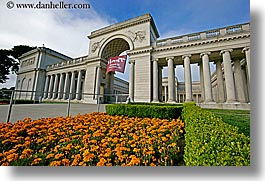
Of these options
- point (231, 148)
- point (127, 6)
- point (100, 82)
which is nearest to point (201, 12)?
point (127, 6)

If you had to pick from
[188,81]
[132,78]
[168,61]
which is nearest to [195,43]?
[168,61]

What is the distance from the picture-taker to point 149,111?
5.40 metres

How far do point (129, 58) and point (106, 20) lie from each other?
34.7 ft

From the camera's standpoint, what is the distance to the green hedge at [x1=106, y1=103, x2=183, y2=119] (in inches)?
202

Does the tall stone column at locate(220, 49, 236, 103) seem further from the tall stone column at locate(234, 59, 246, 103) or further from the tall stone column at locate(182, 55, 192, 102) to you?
the tall stone column at locate(182, 55, 192, 102)

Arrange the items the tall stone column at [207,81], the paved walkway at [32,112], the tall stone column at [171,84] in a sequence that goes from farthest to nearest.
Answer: the tall stone column at [171,84]
the tall stone column at [207,81]
the paved walkway at [32,112]

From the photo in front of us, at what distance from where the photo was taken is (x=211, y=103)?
1105 centimetres

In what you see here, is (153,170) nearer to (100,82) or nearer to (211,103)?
(211,103)

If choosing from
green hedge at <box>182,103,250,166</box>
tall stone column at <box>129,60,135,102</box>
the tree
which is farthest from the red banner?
green hedge at <box>182,103,250,166</box>

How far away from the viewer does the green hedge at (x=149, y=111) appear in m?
5.13

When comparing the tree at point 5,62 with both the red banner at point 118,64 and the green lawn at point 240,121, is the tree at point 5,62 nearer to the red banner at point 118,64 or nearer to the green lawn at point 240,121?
the red banner at point 118,64

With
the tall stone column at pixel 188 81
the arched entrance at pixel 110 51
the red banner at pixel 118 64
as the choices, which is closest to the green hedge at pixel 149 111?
the red banner at pixel 118 64

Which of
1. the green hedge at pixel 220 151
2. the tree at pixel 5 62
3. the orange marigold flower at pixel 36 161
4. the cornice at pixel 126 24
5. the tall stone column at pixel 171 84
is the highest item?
the cornice at pixel 126 24

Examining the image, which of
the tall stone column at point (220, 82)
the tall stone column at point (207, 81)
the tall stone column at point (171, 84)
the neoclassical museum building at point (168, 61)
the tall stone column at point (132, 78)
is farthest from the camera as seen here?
the tall stone column at point (132, 78)
